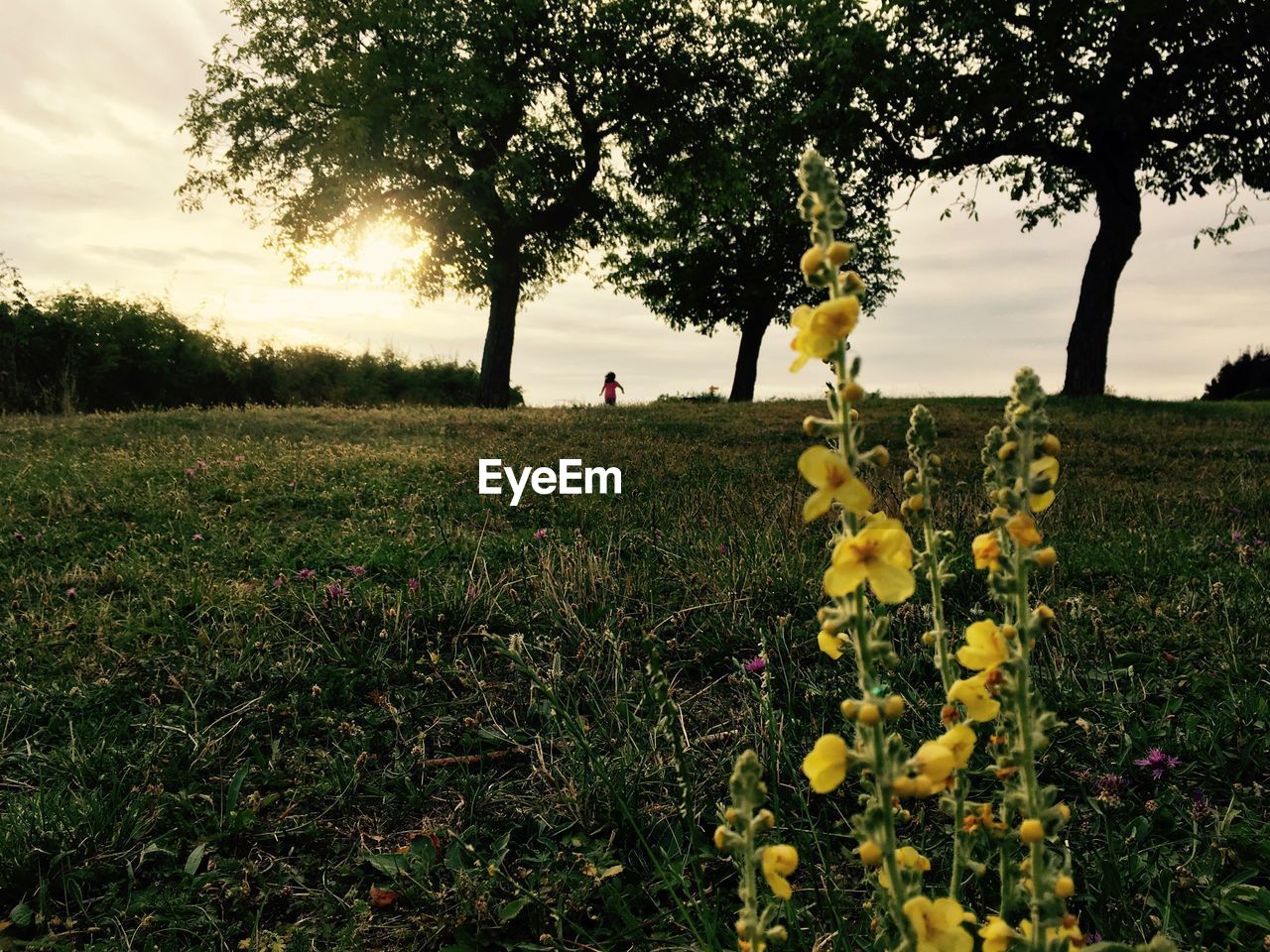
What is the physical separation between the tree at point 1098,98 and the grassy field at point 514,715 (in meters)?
11.4

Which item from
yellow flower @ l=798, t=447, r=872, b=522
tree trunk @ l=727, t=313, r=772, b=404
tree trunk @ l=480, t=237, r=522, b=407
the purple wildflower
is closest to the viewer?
yellow flower @ l=798, t=447, r=872, b=522

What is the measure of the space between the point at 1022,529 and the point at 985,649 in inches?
7.4

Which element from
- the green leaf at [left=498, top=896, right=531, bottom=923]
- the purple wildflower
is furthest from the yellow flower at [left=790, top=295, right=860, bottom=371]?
the purple wildflower

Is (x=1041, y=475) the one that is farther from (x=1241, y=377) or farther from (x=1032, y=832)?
(x=1241, y=377)

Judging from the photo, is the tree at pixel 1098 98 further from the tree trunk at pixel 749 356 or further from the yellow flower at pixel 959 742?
the yellow flower at pixel 959 742

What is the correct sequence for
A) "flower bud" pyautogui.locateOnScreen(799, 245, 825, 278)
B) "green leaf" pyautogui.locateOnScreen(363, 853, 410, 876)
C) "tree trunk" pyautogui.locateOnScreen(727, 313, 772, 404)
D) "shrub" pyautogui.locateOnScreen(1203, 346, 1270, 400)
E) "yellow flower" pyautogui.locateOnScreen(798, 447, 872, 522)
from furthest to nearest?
"tree trunk" pyautogui.locateOnScreen(727, 313, 772, 404) < "shrub" pyautogui.locateOnScreen(1203, 346, 1270, 400) < "green leaf" pyautogui.locateOnScreen(363, 853, 410, 876) < "flower bud" pyautogui.locateOnScreen(799, 245, 825, 278) < "yellow flower" pyautogui.locateOnScreen(798, 447, 872, 522)

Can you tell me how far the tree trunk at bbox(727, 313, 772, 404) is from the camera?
98.7 feet

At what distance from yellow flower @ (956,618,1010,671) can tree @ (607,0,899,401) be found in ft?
30.2

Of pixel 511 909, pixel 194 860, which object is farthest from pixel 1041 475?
pixel 194 860

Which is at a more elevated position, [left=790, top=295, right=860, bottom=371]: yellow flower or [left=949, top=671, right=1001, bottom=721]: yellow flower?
[left=790, top=295, right=860, bottom=371]: yellow flower

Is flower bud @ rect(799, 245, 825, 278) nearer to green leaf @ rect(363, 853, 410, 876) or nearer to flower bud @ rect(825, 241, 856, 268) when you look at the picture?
flower bud @ rect(825, 241, 856, 268)

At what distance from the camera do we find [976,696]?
4.10ft

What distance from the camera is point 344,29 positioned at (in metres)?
19.4

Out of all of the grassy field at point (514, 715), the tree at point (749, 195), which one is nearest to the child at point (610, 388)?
the tree at point (749, 195)
